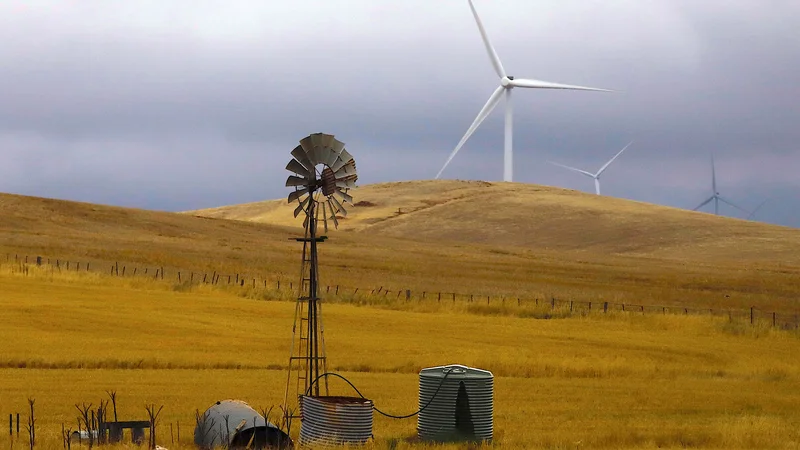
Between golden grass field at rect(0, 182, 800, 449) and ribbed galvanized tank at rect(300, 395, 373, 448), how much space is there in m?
0.71

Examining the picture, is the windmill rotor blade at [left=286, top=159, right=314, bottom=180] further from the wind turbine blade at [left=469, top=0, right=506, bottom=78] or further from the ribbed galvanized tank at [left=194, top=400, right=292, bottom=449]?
the wind turbine blade at [left=469, top=0, right=506, bottom=78]

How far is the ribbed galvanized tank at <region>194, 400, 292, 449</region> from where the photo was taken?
17.3 metres

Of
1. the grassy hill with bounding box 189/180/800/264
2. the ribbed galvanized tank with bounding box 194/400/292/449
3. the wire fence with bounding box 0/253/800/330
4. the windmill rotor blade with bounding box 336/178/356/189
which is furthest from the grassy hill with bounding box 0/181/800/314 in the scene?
the ribbed galvanized tank with bounding box 194/400/292/449

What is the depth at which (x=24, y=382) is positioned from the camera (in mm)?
24406

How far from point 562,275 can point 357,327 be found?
32188 millimetres

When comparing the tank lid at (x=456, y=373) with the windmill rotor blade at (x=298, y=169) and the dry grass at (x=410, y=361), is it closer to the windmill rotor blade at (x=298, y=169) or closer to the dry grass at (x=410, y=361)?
the dry grass at (x=410, y=361)

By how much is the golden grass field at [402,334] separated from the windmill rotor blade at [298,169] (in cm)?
480

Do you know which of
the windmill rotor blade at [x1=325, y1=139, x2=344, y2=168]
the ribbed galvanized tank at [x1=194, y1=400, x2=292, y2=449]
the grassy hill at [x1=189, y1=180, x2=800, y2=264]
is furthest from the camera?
the grassy hill at [x1=189, y1=180, x2=800, y2=264]

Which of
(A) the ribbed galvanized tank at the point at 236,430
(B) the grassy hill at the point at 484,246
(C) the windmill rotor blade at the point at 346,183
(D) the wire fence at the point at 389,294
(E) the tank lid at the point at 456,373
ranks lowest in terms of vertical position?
(A) the ribbed galvanized tank at the point at 236,430

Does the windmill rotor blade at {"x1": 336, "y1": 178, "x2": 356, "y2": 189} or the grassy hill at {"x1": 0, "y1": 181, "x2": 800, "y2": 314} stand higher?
the grassy hill at {"x1": 0, "y1": 181, "x2": 800, "y2": 314}

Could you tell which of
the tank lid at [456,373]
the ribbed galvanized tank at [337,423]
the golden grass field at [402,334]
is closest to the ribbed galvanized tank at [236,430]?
the ribbed galvanized tank at [337,423]

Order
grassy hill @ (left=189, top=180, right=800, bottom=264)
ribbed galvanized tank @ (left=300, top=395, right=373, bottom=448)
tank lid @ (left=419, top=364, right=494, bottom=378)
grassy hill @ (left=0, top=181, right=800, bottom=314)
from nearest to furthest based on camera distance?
ribbed galvanized tank @ (left=300, top=395, right=373, bottom=448)
tank lid @ (left=419, top=364, right=494, bottom=378)
grassy hill @ (left=0, top=181, right=800, bottom=314)
grassy hill @ (left=189, top=180, right=800, bottom=264)

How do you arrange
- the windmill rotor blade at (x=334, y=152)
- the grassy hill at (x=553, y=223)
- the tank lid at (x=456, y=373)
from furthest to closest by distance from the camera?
the grassy hill at (x=553, y=223) < the windmill rotor blade at (x=334, y=152) < the tank lid at (x=456, y=373)

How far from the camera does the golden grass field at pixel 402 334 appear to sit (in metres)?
22.8
